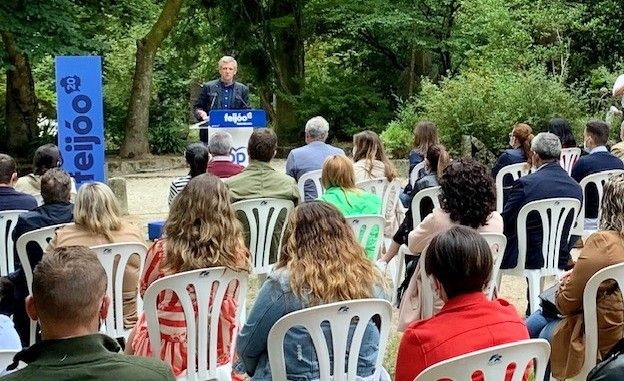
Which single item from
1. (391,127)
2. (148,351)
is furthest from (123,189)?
(148,351)

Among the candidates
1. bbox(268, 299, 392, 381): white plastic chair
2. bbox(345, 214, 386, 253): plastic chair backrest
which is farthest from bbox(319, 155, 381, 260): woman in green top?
bbox(268, 299, 392, 381): white plastic chair

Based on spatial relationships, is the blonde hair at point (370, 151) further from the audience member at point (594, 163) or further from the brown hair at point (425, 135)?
the audience member at point (594, 163)

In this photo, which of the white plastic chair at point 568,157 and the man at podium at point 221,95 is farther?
the man at podium at point 221,95

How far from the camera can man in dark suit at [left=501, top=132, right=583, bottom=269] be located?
5031mm

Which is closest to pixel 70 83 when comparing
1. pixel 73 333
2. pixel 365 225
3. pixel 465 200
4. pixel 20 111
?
pixel 365 225


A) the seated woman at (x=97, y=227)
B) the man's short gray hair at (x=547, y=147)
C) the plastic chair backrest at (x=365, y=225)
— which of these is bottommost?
the plastic chair backrest at (x=365, y=225)

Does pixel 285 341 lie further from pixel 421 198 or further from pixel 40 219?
pixel 421 198

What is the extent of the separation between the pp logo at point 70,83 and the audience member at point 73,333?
5.91m

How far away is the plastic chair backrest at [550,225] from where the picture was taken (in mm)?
4926

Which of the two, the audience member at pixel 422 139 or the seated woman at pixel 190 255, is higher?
the audience member at pixel 422 139

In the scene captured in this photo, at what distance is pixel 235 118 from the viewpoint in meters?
8.22

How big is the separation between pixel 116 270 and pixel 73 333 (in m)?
1.96

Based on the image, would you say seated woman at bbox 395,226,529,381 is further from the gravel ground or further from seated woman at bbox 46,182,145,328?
the gravel ground

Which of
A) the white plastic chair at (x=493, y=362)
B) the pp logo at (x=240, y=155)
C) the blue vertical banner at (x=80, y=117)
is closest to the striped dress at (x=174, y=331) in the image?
the white plastic chair at (x=493, y=362)
